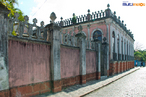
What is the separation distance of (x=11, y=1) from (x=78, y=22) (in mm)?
10225

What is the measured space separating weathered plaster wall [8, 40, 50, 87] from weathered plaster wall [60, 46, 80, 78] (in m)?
1.14

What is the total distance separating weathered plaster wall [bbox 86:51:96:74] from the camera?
983cm

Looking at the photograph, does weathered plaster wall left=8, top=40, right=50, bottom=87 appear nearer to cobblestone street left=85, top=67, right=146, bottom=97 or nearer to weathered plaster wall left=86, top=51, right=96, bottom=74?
cobblestone street left=85, top=67, right=146, bottom=97

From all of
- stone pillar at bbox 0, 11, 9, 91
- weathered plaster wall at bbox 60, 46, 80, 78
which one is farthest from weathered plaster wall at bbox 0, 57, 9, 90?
Answer: weathered plaster wall at bbox 60, 46, 80, 78

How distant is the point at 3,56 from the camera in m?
4.41

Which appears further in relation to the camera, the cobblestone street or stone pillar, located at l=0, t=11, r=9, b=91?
the cobblestone street

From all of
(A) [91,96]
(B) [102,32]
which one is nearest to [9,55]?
(A) [91,96]

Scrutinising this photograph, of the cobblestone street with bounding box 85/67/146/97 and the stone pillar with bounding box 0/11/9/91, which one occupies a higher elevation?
the stone pillar with bounding box 0/11/9/91

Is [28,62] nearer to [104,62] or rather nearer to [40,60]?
[40,60]

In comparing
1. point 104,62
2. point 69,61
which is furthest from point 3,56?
point 104,62

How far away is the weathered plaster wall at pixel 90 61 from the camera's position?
9.83 m

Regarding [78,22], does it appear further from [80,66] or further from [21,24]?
[21,24]

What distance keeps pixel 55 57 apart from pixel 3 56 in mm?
2611

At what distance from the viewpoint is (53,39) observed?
21.3 feet
